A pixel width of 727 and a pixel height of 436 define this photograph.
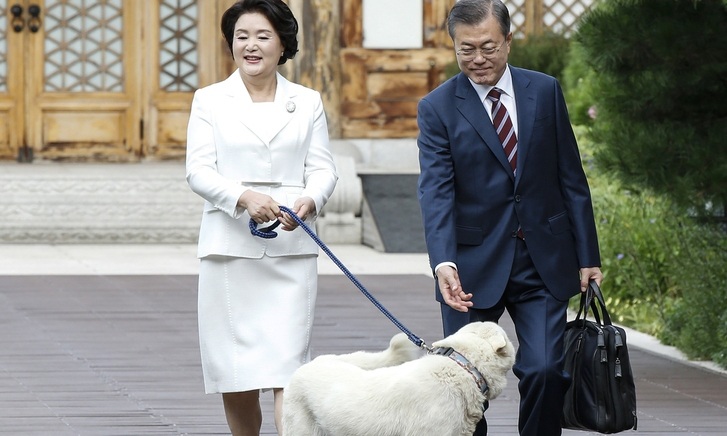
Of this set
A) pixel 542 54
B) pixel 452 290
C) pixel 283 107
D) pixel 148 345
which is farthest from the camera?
pixel 542 54

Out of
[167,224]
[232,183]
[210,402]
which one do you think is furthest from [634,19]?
[167,224]

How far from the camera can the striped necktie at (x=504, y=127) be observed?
17.2 ft

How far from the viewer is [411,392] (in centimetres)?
448

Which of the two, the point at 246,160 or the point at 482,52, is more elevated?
the point at 482,52

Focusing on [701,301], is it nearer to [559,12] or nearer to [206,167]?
[206,167]

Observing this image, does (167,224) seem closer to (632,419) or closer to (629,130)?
(629,130)

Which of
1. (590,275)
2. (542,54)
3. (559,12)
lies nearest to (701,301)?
(590,275)

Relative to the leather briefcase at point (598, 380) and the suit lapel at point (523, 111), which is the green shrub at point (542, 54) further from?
the leather briefcase at point (598, 380)

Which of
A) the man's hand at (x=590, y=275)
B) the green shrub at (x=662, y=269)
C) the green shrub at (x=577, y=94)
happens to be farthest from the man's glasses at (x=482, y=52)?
the green shrub at (x=577, y=94)

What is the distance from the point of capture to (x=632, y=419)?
522 cm

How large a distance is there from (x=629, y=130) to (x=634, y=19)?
24.1 inches

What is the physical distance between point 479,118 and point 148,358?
13.3 feet

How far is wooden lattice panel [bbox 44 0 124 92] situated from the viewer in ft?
54.2

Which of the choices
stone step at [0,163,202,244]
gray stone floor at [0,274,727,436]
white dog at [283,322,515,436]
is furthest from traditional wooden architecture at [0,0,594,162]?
white dog at [283,322,515,436]
